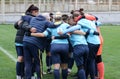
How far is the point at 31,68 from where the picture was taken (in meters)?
10.9

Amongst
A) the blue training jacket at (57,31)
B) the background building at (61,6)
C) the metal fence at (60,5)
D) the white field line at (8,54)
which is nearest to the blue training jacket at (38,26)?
the blue training jacket at (57,31)

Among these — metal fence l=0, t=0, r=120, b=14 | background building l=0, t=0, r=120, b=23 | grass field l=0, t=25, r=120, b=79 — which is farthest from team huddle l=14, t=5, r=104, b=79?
metal fence l=0, t=0, r=120, b=14

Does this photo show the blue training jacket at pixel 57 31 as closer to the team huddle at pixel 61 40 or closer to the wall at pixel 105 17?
the team huddle at pixel 61 40

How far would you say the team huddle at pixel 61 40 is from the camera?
1038 centimetres

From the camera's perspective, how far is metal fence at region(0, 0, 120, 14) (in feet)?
147

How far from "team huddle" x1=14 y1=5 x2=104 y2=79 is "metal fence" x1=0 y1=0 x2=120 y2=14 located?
32.8 m

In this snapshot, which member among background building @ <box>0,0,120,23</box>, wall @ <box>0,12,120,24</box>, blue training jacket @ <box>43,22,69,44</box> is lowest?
wall @ <box>0,12,120,24</box>

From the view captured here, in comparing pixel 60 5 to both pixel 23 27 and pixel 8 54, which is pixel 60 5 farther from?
pixel 23 27

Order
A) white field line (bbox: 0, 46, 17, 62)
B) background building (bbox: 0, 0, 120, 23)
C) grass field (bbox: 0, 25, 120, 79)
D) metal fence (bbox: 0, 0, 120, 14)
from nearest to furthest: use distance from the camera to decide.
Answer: grass field (bbox: 0, 25, 120, 79) → white field line (bbox: 0, 46, 17, 62) → background building (bbox: 0, 0, 120, 23) → metal fence (bbox: 0, 0, 120, 14)

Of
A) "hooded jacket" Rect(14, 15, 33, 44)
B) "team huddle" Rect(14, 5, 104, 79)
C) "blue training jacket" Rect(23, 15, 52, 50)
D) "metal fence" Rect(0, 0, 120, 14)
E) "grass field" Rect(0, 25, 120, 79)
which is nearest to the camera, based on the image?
"team huddle" Rect(14, 5, 104, 79)

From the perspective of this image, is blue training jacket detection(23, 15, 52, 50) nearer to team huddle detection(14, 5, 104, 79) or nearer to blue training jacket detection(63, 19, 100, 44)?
team huddle detection(14, 5, 104, 79)

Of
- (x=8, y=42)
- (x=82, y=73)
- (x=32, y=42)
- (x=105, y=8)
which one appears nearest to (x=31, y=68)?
(x=32, y=42)

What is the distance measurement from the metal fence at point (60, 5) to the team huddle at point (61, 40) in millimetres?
32766

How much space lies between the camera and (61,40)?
Result: 10.5 metres
